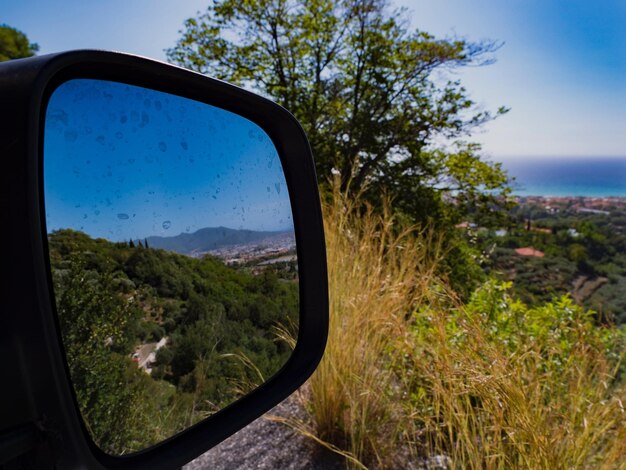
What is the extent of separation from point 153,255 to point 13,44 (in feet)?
21.0

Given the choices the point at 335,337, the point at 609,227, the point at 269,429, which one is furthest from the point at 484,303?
the point at 609,227

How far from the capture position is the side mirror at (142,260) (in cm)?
45

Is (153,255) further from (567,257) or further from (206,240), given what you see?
(567,257)

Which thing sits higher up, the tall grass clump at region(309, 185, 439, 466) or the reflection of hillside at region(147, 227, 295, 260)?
the reflection of hillside at region(147, 227, 295, 260)

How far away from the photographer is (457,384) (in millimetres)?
1881

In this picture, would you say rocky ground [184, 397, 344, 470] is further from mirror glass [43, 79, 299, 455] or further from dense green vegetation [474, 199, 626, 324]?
dense green vegetation [474, 199, 626, 324]

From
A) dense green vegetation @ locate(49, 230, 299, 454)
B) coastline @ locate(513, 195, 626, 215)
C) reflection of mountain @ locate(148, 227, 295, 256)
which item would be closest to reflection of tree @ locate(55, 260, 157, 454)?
dense green vegetation @ locate(49, 230, 299, 454)

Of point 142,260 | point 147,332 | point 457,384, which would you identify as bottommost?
point 457,384

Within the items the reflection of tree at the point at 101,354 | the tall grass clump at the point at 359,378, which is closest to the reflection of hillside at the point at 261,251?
the reflection of tree at the point at 101,354

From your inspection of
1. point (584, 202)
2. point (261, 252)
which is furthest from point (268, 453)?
point (584, 202)

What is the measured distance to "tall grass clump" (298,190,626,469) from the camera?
1.66 meters

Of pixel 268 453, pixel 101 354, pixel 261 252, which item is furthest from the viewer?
pixel 268 453

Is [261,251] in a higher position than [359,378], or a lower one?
higher

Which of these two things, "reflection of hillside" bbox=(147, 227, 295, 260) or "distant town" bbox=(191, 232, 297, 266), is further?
"distant town" bbox=(191, 232, 297, 266)
